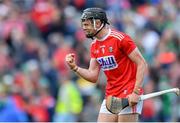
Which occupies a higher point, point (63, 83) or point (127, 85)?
point (127, 85)

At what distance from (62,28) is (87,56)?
1.60 metres

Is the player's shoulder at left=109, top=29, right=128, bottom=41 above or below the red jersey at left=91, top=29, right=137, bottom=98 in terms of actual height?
above

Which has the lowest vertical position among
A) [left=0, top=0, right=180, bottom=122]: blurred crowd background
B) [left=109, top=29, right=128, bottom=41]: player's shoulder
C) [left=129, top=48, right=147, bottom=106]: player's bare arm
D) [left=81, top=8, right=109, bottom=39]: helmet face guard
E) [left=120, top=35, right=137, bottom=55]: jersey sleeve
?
[left=0, top=0, right=180, bottom=122]: blurred crowd background

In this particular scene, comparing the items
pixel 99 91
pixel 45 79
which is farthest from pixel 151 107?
pixel 45 79

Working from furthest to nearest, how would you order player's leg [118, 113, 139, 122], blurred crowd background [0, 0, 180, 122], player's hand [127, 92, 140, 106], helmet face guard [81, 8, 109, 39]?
1. blurred crowd background [0, 0, 180, 122]
2. player's leg [118, 113, 139, 122]
3. helmet face guard [81, 8, 109, 39]
4. player's hand [127, 92, 140, 106]

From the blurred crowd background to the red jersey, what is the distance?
15.5 ft

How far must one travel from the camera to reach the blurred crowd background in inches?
642

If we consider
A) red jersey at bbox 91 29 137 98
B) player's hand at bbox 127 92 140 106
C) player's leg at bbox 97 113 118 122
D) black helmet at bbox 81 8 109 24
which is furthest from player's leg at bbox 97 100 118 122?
black helmet at bbox 81 8 109 24

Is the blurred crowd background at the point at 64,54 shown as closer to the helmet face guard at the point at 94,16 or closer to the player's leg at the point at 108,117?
the player's leg at the point at 108,117

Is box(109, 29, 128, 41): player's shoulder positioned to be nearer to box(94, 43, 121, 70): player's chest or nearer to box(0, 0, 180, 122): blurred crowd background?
box(94, 43, 121, 70): player's chest

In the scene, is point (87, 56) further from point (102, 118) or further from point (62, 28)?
point (102, 118)

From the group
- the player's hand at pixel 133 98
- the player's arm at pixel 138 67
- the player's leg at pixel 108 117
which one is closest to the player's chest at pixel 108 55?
the player's arm at pixel 138 67

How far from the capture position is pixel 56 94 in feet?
54.9

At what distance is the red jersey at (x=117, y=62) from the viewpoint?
10.5 m
